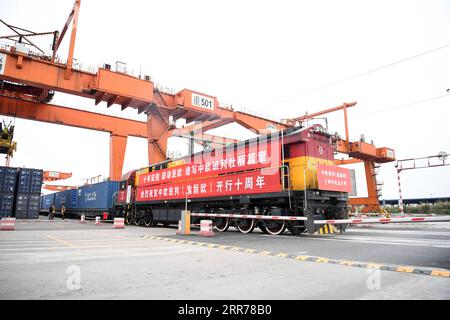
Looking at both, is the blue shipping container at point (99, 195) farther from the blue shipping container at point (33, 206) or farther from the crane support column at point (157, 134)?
the crane support column at point (157, 134)

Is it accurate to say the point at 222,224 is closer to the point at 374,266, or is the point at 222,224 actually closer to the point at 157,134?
the point at 374,266

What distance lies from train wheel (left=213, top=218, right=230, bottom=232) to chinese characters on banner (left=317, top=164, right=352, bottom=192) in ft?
14.0

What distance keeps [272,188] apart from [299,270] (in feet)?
20.0

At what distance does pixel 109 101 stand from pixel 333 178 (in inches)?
582

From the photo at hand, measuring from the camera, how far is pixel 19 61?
50.3 feet

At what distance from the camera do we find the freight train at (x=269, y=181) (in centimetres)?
972

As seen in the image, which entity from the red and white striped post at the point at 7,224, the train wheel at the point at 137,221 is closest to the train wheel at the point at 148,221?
the train wheel at the point at 137,221

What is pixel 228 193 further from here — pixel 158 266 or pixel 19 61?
pixel 19 61

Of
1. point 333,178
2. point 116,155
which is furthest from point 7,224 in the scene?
point 333,178

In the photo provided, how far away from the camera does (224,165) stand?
12.3 m

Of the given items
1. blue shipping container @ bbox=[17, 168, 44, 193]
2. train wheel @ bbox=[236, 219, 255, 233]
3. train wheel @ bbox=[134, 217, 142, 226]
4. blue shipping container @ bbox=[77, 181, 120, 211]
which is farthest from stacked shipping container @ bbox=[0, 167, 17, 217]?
train wheel @ bbox=[236, 219, 255, 233]

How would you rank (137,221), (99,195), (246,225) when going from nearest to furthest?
(246,225) < (137,221) < (99,195)
